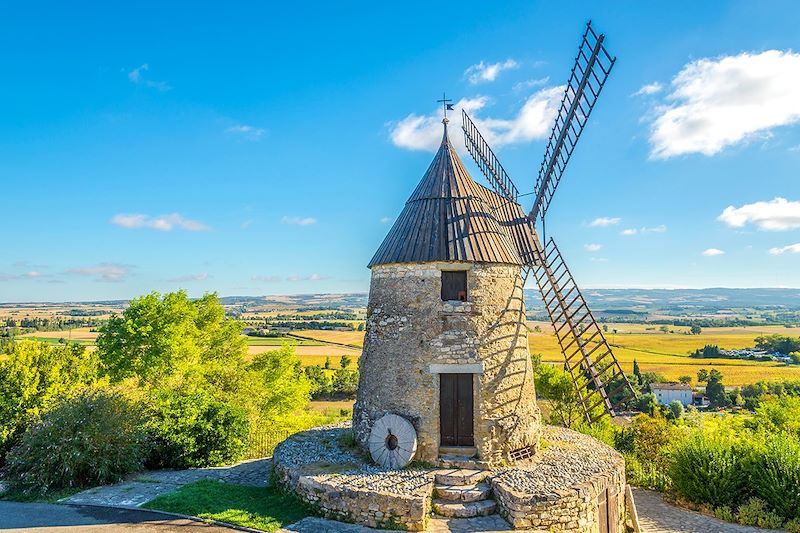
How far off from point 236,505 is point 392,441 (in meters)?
4.24

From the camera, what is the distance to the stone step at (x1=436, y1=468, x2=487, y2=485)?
1221 cm

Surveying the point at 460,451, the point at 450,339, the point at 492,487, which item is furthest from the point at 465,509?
the point at 450,339

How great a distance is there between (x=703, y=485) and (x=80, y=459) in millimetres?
18241

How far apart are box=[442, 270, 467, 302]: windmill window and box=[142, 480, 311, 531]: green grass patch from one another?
6718mm

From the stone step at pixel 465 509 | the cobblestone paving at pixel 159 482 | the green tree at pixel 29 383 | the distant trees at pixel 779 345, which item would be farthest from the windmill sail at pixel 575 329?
the distant trees at pixel 779 345

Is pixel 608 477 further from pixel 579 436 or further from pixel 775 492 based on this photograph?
pixel 775 492

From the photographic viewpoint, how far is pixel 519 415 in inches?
540

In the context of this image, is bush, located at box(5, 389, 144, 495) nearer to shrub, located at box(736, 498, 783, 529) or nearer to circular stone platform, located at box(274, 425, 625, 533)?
circular stone platform, located at box(274, 425, 625, 533)

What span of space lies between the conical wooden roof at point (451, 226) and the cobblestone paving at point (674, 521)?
8455mm

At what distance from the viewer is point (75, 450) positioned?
13602 mm

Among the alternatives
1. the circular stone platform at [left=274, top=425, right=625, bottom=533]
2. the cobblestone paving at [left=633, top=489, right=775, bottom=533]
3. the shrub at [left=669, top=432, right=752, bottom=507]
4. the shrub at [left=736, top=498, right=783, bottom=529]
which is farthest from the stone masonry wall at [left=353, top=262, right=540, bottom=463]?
the shrub at [left=736, top=498, right=783, bottom=529]

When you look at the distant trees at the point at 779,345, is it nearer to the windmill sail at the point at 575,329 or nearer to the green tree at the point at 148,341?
the windmill sail at the point at 575,329

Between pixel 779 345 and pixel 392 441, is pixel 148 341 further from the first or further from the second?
pixel 779 345

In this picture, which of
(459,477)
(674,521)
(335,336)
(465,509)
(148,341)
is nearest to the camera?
(465,509)
